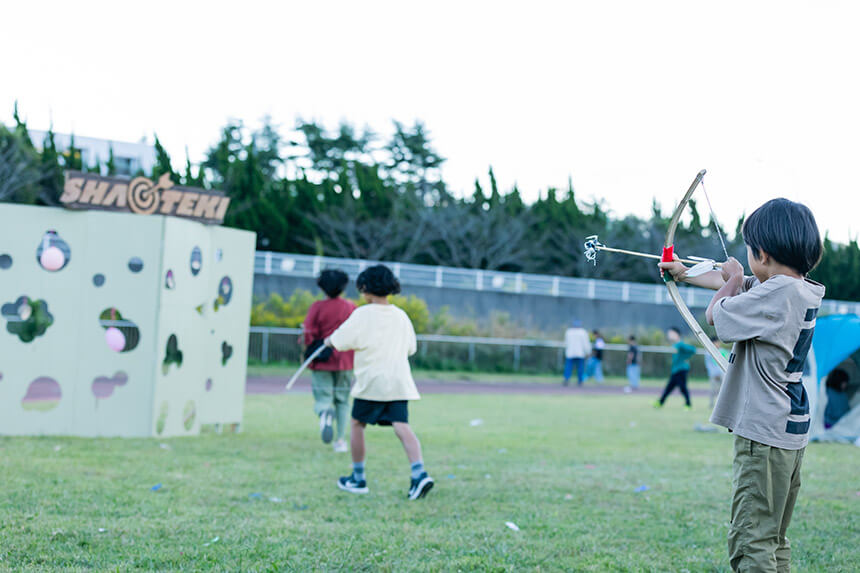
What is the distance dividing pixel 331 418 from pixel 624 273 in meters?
31.3

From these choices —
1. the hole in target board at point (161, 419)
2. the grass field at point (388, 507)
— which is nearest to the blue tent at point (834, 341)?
the grass field at point (388, 507)

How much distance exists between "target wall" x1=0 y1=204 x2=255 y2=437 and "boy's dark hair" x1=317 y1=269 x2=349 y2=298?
A: 6.18 ft

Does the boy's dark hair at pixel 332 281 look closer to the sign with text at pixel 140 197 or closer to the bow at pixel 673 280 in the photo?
the sign with text at pixel 140 197

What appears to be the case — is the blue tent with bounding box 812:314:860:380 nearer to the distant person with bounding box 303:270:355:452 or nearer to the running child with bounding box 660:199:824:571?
the distant person with bounding box 303:270:355:452

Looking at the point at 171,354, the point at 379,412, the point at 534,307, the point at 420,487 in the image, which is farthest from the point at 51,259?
the point at 534,307

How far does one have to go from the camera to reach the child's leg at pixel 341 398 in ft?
28.5

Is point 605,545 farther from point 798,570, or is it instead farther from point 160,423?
point 160,423

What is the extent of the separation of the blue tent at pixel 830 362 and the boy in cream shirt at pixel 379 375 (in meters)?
6.58

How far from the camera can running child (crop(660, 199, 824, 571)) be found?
128 inches

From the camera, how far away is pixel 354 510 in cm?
565

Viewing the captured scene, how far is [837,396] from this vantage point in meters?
11.8

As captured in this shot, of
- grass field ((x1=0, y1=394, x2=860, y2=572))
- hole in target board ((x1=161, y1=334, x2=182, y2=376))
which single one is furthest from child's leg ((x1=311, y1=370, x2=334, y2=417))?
A: hole in target board ((x1=161, y1=334, x2=182, y2=376))

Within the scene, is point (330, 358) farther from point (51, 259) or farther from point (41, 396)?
point (51, 259)

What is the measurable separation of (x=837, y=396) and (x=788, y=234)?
9.61 metres
